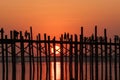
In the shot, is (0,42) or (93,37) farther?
(93,37)

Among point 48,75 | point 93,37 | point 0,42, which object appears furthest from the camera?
point 93,37

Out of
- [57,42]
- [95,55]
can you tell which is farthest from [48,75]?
[95,55]

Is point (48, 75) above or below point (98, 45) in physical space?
below

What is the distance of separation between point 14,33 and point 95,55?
4.19 metres

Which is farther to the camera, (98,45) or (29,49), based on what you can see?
(98,45)

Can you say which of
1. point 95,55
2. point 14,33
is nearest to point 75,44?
point 95,55

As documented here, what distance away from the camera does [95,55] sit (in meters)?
15.7

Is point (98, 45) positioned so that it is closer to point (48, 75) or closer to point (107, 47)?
point (107, 47)

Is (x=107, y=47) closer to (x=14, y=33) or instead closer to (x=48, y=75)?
(x=48, y=75)

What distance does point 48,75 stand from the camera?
47.4ft

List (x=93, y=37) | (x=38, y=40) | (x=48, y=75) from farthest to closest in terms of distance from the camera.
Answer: (x=93, y=37) < (x=48, y=75) < (x=38, y=40)

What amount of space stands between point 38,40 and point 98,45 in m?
3.33

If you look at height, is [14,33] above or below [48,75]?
above

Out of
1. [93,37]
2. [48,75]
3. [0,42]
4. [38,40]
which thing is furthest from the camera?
[93,37]
